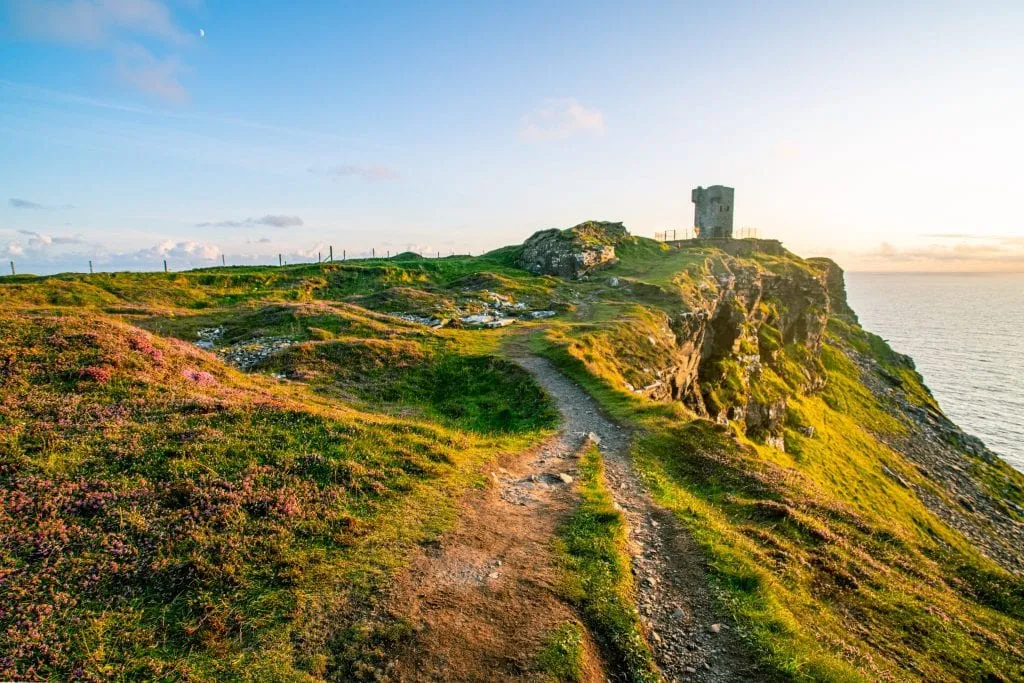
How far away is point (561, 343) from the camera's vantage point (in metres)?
38.9

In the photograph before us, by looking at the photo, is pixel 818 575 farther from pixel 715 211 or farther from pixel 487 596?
pixel 715 211

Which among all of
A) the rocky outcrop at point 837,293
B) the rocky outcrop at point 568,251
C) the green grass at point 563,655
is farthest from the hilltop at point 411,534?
the rocky outcrop at point 837,293

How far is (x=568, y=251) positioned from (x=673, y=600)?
220ft

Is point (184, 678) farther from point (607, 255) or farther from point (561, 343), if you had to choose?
point (607, 255)

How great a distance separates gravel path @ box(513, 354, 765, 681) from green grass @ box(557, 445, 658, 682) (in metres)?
0.41

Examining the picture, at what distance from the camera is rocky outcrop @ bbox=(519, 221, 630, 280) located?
246 ft

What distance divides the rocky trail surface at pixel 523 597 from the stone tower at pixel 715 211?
99.7 meters

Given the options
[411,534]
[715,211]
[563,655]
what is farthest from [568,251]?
[563,655]

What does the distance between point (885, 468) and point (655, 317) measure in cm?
4405

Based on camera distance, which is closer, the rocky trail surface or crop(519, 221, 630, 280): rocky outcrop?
the rocky trail surface

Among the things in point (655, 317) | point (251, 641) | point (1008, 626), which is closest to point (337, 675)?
point (251, 641)

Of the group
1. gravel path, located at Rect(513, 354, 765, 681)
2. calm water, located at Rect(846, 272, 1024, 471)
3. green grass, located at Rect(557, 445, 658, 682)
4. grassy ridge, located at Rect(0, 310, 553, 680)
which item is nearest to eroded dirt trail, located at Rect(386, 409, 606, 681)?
green grass, located at Rect(557, 445, 658, 682)

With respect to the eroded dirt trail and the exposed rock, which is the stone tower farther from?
the eroded dirt trail

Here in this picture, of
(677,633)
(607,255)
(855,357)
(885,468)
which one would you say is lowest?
(885,468)
